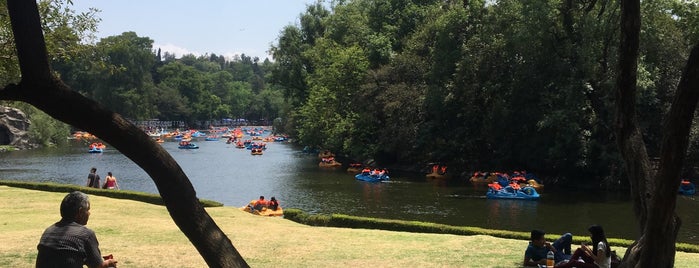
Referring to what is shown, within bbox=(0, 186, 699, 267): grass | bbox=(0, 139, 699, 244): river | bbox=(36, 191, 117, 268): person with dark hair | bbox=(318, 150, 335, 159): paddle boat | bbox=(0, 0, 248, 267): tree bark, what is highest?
bbox=(0, 0, 248, 267): tree bark

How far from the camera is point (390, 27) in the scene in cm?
5350

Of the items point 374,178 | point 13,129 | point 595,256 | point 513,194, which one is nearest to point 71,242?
point 595,256

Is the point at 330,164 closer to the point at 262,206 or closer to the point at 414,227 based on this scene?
the point at 262,206

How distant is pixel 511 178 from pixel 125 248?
28560 millimetres

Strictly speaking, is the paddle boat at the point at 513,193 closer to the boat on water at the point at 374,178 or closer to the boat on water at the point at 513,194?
the boat on water at the point at 513,194

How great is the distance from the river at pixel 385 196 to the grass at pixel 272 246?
9.68 metres

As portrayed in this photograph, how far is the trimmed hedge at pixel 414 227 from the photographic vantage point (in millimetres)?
16078

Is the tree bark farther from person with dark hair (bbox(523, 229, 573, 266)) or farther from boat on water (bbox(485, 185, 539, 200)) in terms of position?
boat on water (bbox(485, 185, 539, 200))

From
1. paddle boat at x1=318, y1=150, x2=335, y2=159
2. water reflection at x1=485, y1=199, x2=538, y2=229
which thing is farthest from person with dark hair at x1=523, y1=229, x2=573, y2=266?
paddle boat at x1=318, y1=150, x2=335, y2=159

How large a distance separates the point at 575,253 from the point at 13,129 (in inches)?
2937

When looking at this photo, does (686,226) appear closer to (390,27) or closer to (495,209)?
(495,209)

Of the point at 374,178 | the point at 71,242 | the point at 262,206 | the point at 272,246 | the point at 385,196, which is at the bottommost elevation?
the point at 385,196

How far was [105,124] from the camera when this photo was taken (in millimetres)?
5246

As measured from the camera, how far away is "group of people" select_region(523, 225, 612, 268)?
916 centimetres
